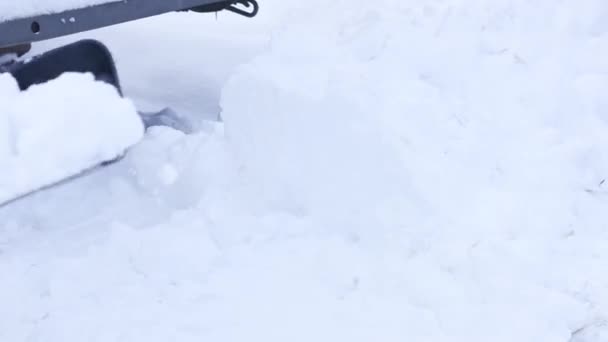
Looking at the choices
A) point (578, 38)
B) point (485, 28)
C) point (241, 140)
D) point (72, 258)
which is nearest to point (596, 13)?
point (578, 38)

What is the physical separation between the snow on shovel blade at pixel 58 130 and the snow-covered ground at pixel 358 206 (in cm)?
42

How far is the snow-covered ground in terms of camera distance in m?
2.48

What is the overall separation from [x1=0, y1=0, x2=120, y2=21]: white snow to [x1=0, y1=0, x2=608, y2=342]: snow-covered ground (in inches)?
32.8

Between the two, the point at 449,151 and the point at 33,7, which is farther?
the point at 449,151

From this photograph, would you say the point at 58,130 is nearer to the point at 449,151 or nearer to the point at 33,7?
the point at 33,7

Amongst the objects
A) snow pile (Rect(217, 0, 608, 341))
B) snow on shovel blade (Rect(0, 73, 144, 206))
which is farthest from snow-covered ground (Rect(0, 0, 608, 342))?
snow on shovel blade (Rect(0, 73, 144, 206))

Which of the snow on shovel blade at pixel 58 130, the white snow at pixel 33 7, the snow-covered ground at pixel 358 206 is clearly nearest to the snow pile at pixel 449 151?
the snow-covered ground at pixel 358 206

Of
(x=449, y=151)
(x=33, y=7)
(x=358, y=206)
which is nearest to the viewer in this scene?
(x=33, y=7)

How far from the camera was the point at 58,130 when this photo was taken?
98.7 inches

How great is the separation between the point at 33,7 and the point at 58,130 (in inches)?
17.3

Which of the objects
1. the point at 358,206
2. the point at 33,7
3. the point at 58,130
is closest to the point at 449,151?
the point at 358,206

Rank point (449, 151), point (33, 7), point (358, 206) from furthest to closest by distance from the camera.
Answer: point (449, 151)
point (358, 206)
point (33, 7)

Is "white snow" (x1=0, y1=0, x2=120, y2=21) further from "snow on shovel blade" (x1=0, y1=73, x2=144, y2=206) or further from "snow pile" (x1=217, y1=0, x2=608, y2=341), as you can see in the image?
"snow pile" (x1=217, y1=0, x2=608, y2=341)

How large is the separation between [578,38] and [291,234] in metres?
2.15
